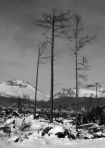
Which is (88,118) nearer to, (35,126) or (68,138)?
(35,126)

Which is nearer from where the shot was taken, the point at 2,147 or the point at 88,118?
the point at 2,147

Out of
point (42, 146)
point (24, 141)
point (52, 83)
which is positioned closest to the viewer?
point (42, 146)

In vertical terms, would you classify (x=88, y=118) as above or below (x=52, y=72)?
below

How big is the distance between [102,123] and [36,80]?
14.2 m

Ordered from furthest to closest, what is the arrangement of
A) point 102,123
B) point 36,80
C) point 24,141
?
point 36,80 < point 102,123 < point 24,141

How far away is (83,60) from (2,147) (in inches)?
652

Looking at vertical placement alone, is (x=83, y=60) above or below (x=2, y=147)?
above

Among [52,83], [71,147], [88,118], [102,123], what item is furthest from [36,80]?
[71,147]

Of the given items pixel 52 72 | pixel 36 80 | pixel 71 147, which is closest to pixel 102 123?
pixel 52 72

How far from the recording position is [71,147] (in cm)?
1107

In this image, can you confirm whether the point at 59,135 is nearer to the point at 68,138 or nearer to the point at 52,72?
the point at 68,138

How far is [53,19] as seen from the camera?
22.4m

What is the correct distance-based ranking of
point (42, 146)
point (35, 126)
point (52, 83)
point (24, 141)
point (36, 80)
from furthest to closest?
1. point (36, 80)
2. point (52, 83)
3. point (35, 126)
4. point (24, 141)
5. point (42, 146)

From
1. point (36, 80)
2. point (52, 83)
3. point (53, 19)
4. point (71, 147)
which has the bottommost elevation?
point (71, 147)
